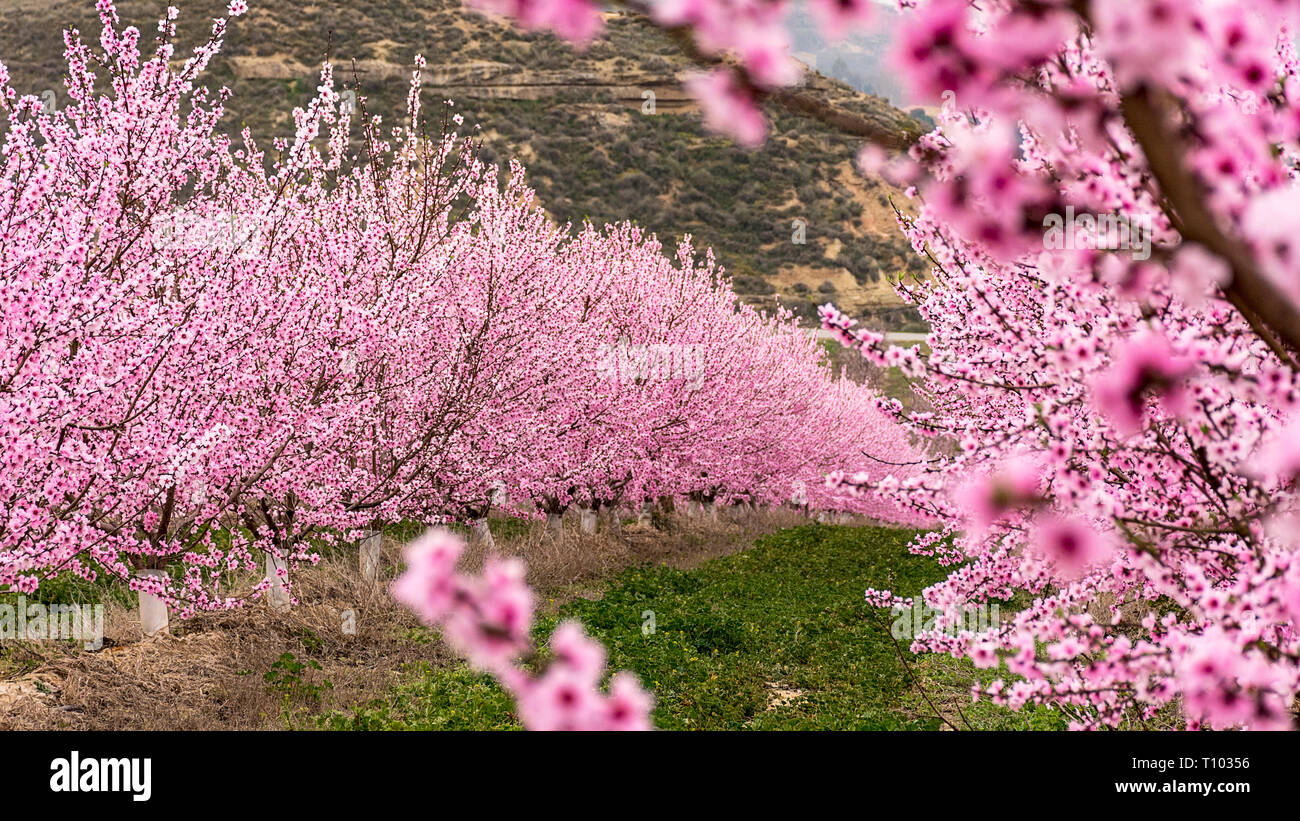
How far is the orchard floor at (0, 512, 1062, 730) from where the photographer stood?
24.1 ft

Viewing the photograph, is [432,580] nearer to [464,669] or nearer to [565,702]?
[565,702]

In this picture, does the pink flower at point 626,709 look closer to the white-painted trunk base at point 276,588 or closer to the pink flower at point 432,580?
the pink flower at point 432,580

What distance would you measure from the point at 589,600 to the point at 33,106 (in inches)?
354

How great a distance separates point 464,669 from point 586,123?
4913 cm

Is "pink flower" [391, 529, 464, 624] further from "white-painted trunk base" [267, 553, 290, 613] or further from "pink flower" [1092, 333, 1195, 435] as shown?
"white-painted trunk base" [267, 553, 290, 613]

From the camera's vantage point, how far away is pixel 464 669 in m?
8.59

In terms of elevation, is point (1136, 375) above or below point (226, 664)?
above

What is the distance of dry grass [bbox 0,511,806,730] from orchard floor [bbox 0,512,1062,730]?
0.07 ft

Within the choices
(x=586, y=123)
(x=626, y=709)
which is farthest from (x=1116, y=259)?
(x=586, y=123)

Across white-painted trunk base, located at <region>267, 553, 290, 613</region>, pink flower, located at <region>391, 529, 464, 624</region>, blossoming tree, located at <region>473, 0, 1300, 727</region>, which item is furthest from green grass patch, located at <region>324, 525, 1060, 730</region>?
pink flower, located at <region>391, 529, 464, 624</region>

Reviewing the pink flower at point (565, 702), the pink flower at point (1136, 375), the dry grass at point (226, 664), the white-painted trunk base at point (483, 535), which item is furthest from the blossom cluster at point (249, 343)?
the pink flower at point (1136, 375)

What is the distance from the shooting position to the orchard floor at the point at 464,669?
736 cm

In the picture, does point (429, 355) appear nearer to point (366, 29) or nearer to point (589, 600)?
point (589, 600)
